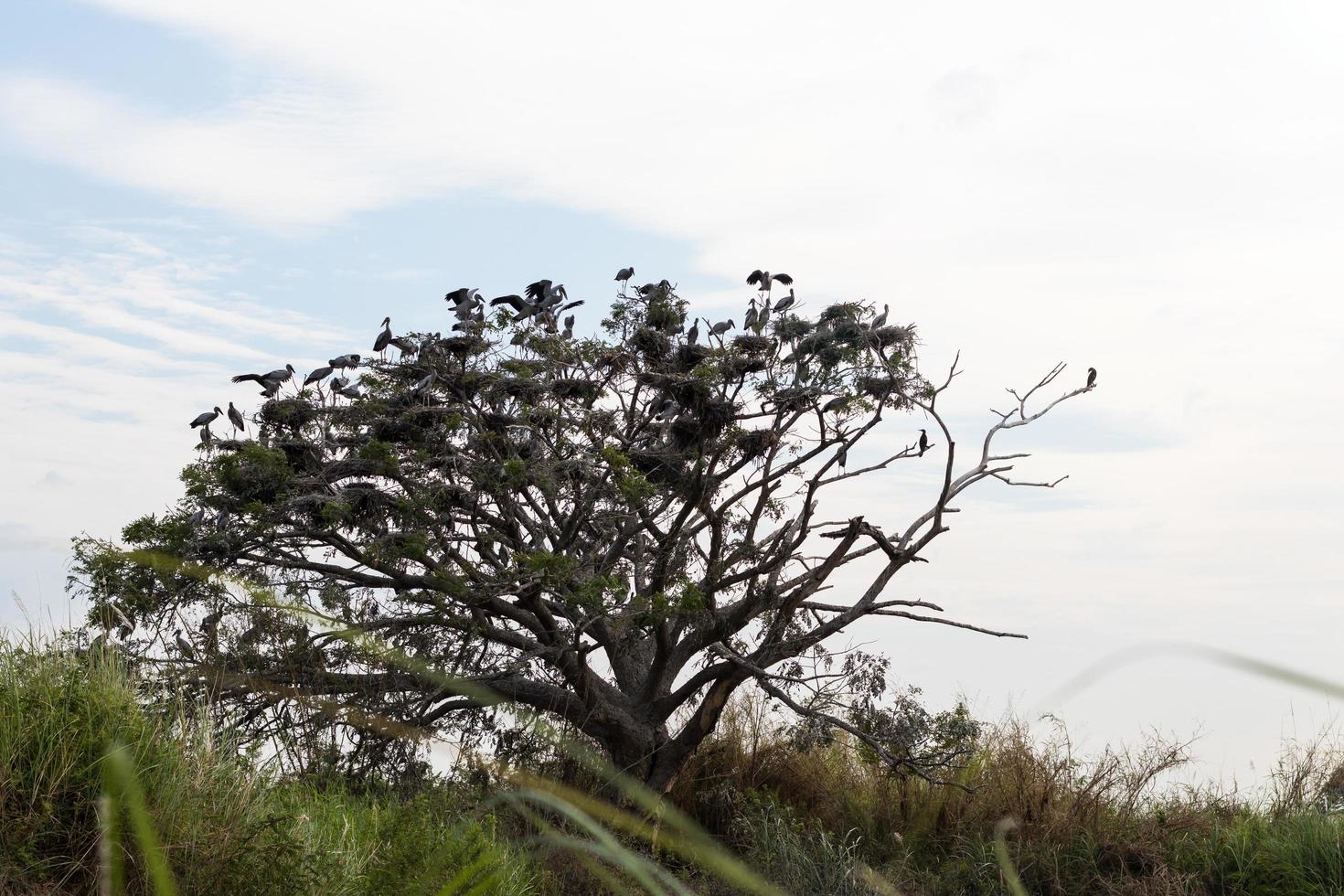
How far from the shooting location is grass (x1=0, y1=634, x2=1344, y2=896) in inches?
205

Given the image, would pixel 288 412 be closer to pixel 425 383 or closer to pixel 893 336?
pixel 425 383

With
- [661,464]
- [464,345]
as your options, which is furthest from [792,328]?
[464,345]

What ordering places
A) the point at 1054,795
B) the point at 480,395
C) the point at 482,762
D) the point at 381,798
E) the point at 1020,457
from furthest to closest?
the point at 1020,457 → the point at 480,395 → the point at 1054,795 → the point at 381,798 → the point at 482,762

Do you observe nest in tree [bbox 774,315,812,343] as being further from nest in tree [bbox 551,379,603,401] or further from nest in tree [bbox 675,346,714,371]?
nest in tree [bbox 551,379,603,401]

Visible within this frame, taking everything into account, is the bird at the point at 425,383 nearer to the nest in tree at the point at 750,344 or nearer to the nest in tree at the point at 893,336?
the nest in tree at the point at 750,344

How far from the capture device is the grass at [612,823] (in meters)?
5.21

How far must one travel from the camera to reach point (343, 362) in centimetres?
1284

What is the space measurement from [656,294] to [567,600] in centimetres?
403

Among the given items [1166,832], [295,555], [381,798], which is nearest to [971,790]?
[1166,832]

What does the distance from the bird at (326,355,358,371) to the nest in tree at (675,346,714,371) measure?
11.6 feet

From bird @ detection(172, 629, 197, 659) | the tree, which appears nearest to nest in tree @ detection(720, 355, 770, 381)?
the tree

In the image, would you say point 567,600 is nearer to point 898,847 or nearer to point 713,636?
point 713,636

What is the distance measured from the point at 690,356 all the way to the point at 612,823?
8.55 metres

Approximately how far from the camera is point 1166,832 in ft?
36.4
